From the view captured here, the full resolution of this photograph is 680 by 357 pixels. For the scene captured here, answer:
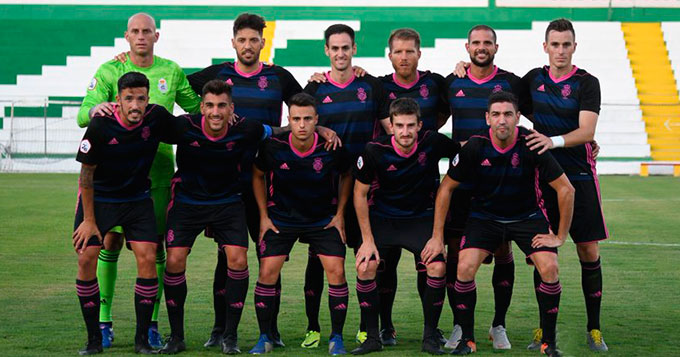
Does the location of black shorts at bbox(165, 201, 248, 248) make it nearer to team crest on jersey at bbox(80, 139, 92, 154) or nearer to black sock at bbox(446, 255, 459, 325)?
team crest on jersey at bbox(80, 139, 92, 154)

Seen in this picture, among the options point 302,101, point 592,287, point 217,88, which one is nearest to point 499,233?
point 592,287

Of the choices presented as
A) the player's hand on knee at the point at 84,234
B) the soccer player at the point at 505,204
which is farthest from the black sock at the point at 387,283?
the player's hand on knee at the point at 84,234

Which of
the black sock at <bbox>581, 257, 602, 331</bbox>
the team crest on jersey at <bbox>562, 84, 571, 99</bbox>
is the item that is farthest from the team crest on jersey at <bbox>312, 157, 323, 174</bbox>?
the black sock at <bbox>581, 257, 602, 331</bbox>

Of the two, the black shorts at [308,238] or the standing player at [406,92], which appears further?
the standing player at [406,92]

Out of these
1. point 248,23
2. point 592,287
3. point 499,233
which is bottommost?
point 592,287

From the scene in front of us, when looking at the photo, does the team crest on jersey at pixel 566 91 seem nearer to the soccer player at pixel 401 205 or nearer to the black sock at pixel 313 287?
the soccer player at pixel 401 205

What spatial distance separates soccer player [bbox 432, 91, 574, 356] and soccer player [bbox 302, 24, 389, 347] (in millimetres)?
690

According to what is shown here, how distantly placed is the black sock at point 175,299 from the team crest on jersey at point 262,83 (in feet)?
4.46

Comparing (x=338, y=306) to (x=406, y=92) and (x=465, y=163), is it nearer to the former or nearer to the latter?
(x=465, y=163)

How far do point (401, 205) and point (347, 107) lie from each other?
29.5 inches

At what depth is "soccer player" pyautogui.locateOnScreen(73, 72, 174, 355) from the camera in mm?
5754

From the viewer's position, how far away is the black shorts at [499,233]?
236 inches

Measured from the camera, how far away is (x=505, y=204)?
19.8 ft

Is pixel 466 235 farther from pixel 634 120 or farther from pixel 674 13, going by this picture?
pixel 674 13
